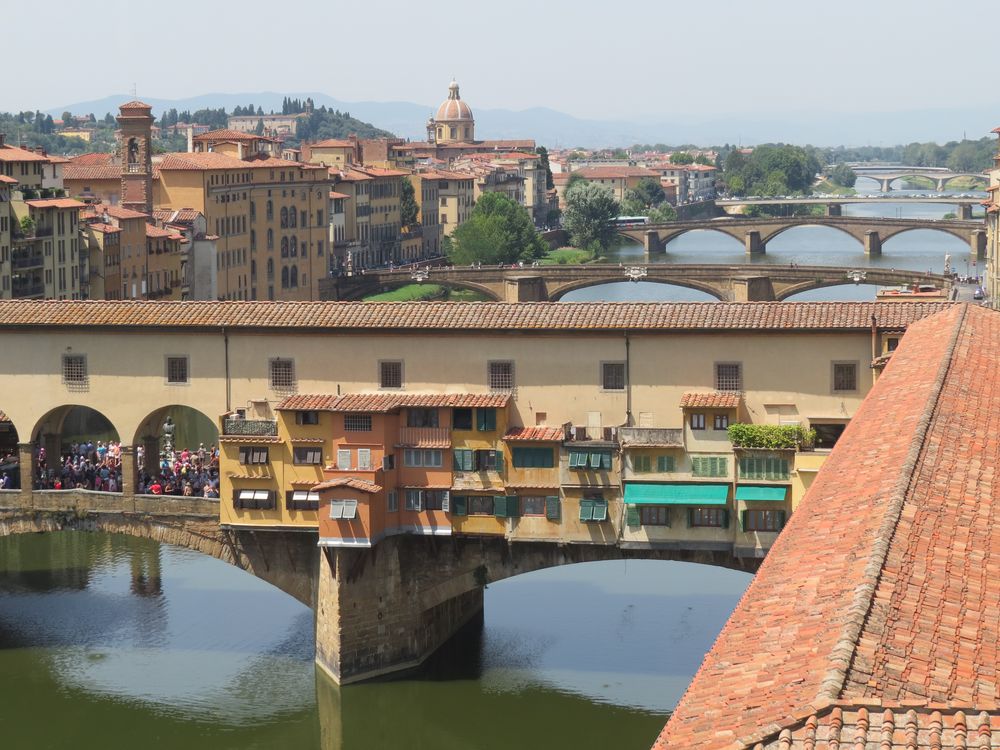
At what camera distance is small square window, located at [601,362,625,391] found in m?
27.6

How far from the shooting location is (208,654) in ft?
94.9

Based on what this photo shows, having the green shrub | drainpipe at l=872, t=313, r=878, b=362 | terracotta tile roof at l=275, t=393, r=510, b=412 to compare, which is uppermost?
drainpipe at l=872, t=313, r=878, b=362

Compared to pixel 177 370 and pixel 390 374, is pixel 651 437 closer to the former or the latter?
pixel 390 374

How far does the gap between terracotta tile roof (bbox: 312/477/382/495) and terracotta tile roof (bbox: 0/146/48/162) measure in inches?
1523

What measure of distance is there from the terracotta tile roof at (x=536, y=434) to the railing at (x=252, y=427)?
3555mm

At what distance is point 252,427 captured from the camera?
28.2 metres

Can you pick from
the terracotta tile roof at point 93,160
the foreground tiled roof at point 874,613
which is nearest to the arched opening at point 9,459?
the foreground tiled roof at point 874,613

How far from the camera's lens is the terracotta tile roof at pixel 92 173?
77.1 m

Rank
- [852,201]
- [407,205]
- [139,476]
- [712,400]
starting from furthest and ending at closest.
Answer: [852,201] → [407,205] → [139,476] → [712,400]

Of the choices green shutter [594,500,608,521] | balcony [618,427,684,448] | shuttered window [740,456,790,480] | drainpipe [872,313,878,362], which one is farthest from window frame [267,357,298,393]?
drainpipe [872,313,878,362]

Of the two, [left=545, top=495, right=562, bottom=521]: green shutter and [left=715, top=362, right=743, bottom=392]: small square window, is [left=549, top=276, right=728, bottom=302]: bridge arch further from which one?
[left=545, top=495, right=562, bottom=521]: green shutter

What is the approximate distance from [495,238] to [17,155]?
4529 cm

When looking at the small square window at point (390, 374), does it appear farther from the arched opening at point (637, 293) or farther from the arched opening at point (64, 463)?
the arched opening at point (637, 293)

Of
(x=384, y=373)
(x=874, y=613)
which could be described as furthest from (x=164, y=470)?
(x=874, y=613)
